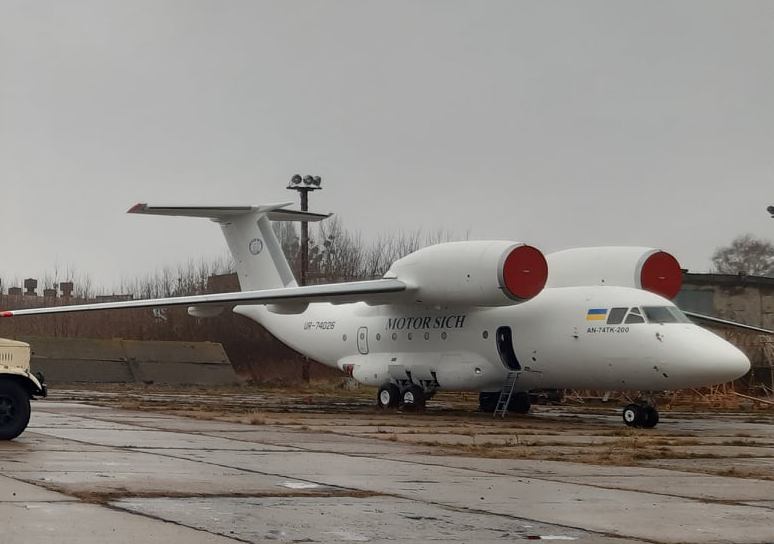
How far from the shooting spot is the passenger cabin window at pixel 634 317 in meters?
21.0

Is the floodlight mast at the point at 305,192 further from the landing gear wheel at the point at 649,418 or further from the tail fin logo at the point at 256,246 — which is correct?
the landing gear wheel at the point at 649,418

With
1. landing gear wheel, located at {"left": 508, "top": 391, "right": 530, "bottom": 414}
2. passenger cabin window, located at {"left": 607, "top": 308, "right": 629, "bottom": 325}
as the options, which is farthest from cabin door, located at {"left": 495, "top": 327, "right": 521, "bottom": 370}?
passenger cabin window, located at {"left": 607, "top": 308, "right": 629, "bottom": 325}

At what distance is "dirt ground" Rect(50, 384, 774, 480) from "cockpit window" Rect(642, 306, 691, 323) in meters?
2.00

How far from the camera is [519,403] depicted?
24781mm

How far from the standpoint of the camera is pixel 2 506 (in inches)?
281

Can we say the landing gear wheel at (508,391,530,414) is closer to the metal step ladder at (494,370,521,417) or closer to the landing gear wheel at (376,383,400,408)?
the metal step ladder at (494,370,521,417)

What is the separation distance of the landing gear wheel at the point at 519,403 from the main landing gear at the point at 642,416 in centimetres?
436

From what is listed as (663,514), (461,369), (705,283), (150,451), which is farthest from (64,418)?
(705,283)

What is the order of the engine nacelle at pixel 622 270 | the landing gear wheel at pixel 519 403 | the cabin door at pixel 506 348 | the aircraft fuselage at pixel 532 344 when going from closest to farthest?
the aircraft fuselage at pixel 532 344
the cabin door at pixel 506 348
the engine nacelle at pixel 622 270
the landing gear wheel at pixel 519 403

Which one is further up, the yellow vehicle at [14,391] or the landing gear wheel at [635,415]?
the yellow vehicle at [14,391]

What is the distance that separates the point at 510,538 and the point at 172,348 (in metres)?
34.3

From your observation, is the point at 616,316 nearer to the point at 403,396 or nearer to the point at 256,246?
the point at 403,396

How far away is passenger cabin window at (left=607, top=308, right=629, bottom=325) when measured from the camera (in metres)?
21.2

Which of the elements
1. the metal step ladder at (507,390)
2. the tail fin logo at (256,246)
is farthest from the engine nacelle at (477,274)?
the tail fin logo at (256,246)
